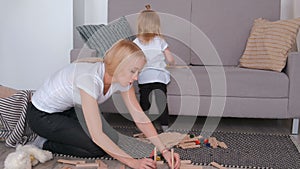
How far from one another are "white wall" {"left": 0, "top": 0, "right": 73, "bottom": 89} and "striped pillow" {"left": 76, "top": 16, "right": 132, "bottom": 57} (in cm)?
54

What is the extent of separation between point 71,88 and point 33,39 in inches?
68.3

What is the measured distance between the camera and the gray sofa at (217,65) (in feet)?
9.15

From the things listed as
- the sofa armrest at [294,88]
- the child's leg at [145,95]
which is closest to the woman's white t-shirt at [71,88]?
the child's leg at [145,95]

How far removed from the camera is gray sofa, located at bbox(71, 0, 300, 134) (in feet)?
9.15

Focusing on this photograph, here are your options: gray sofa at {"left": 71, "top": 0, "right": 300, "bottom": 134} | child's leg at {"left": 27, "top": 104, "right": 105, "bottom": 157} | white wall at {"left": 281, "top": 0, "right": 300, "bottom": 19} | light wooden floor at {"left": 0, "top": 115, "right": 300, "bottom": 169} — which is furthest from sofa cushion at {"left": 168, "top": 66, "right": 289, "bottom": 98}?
white wall at {"left": 281, "top": 0, "right": 300, "bottom": 19}

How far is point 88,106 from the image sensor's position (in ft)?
6.29

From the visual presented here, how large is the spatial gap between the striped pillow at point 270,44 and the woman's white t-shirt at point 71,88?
4.13ft

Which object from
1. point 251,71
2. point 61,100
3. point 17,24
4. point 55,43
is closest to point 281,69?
point 251,71

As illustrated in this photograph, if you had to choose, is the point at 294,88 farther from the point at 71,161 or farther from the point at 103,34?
the point at 71,161

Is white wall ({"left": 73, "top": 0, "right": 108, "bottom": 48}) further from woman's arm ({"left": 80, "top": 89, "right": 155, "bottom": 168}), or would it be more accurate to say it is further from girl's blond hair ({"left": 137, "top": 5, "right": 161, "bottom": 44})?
woman's arm ({"left": 80, "top": 89, "right": 155, "bottom": 168})

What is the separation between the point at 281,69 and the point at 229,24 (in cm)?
71

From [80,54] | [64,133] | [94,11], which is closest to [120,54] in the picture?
[64,133]

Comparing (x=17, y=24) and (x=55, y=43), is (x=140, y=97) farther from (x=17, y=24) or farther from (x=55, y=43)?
(x=17, y=24)

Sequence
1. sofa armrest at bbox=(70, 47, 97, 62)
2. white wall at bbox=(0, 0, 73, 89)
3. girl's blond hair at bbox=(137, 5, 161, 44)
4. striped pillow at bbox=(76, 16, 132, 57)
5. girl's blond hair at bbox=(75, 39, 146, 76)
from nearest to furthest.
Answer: girl's blond hair at bbox=(75, 39, 146, 76)
girl's blond hair at bbox=(137, 5, 161, 44)
sofa armrest at bbox=(70, 47, 97, 62)
striped pillow at bbox=(76, 16, 132, 57)
white wall at bbox=(0, 0, 73, 89)
